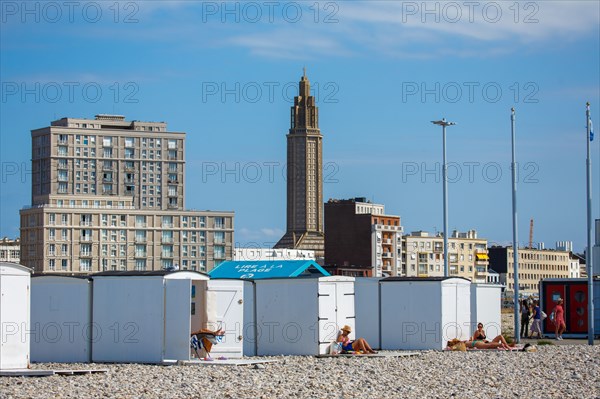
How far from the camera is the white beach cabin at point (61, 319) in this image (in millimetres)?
28266

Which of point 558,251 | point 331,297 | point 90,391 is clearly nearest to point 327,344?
point 331,297


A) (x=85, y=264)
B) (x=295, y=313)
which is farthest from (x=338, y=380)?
(x=85, y=264)

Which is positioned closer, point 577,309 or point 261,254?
point 577,309

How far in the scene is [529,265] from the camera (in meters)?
171

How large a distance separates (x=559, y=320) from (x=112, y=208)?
318ft

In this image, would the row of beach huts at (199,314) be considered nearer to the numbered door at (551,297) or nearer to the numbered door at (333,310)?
the numbered door at (333,310)

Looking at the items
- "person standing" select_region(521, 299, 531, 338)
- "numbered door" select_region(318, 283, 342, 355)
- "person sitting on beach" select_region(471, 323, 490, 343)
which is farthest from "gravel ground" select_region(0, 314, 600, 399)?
"person standing" select_region(521, 299, 531, 338)

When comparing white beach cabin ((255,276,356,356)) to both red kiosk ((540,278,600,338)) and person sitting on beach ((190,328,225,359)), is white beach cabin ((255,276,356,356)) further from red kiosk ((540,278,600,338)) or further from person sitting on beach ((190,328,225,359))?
red kiosk ((540,278,600,338))

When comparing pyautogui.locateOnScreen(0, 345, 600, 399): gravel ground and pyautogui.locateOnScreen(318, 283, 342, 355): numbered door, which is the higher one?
pyautogui.locateOnScreen(318, 283, 342, 355): numbered door

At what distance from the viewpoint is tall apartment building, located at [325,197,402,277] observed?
14738 cm

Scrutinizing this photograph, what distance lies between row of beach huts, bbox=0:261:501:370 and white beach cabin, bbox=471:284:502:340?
1361 millimetres

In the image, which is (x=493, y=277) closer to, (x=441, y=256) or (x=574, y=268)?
(x=441, y=256)

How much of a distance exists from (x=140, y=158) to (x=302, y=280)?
443 feet

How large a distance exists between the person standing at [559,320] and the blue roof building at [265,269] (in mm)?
8077
